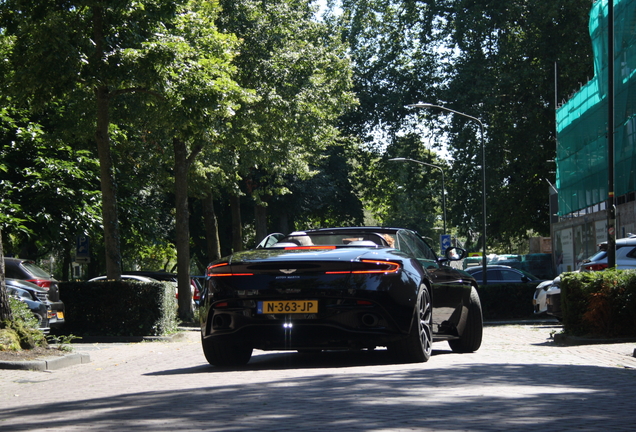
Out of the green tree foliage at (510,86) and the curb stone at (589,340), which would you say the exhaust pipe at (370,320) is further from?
the green tree foliage at (510,86)

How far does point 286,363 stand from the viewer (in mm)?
9797

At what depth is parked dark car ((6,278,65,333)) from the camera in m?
15.7

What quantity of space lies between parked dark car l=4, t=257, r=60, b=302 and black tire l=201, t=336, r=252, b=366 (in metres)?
7.80

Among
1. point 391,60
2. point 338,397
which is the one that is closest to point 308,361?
point 338,397

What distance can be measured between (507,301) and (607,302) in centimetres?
1146

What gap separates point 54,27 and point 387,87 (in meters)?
31.2

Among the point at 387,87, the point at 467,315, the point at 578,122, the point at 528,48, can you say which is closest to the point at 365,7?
the point at 387,87

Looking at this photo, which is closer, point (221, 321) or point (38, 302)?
point (221, 321)

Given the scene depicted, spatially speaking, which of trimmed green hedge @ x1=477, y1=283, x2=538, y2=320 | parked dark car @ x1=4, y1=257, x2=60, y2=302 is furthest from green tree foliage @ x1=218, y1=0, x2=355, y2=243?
parked dark car @ x1=4, y1=257, x2=60, y2=302

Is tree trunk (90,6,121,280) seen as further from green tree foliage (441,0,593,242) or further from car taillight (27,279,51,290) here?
green tree foliage (441,0,593,242)

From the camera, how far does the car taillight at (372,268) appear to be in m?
8.67

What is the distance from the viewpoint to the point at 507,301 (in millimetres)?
25891

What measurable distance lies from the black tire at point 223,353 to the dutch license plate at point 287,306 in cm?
71

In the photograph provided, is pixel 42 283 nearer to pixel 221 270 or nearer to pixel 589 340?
pixel 221 270
